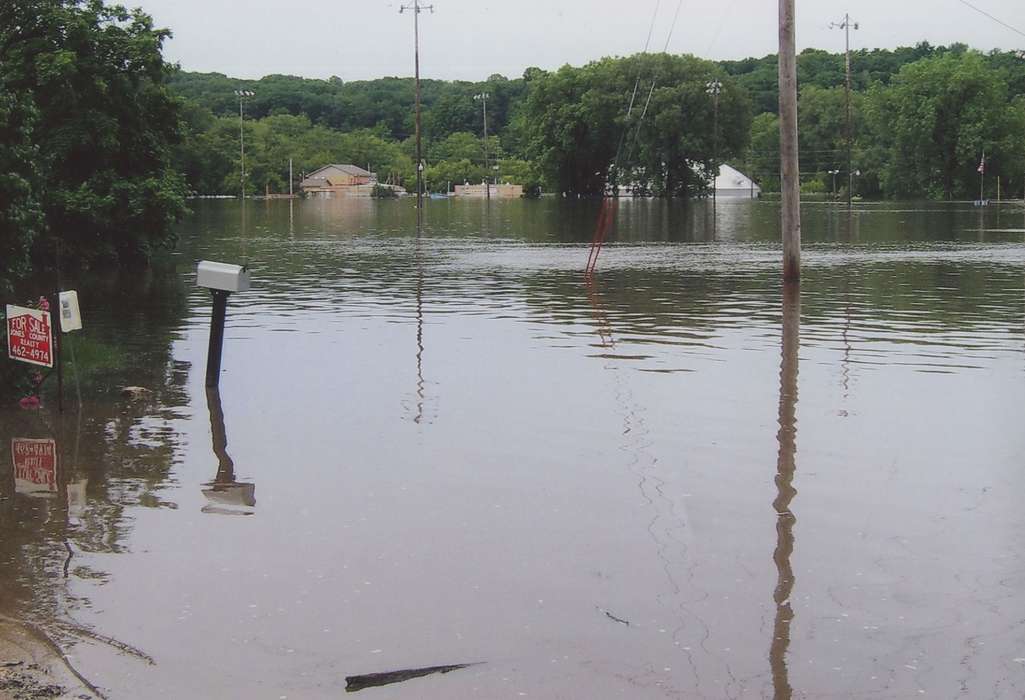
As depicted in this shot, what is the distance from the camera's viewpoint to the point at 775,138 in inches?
6501

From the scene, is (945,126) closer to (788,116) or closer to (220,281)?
(788,116)

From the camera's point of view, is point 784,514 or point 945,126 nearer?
point 784,514

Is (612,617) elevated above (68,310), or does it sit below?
below

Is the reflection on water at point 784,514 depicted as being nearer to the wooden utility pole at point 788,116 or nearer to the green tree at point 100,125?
the wooden utility pole at point 788,116

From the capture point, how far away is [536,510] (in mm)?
9102

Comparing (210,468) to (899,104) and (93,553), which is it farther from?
(899,104)

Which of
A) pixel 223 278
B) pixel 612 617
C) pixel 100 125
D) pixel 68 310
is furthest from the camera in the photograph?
pixel 100 125

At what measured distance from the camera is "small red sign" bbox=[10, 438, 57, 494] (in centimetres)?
979

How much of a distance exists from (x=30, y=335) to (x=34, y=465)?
222cm

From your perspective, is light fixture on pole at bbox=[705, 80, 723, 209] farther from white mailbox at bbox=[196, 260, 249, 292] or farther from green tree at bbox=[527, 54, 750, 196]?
white mailbox at bbox=[196, 260, 249, 292]

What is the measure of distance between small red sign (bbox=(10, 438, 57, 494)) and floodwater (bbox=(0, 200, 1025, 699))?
3.2 inches

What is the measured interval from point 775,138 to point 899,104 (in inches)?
1325

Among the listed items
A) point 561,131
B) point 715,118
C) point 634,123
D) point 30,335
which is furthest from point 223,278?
point 561,131

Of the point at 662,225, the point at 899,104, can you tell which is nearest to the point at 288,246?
the point at 662,225
